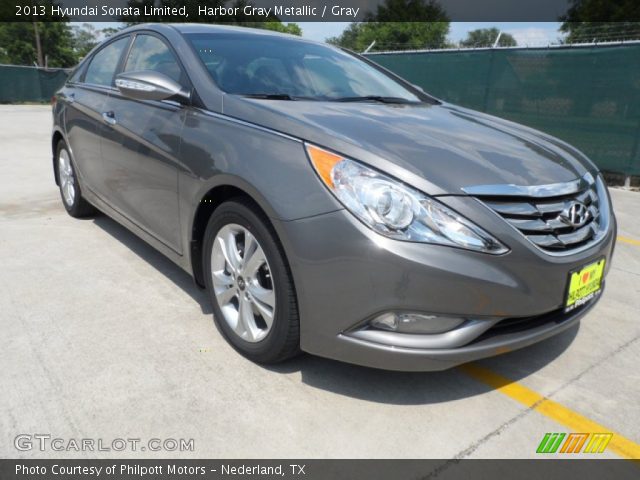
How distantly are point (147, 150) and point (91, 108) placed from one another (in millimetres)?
1179

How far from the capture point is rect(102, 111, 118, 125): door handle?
3366mm

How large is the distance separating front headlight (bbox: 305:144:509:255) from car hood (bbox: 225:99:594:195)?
8 centimetres

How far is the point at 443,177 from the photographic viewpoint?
6.47 ft

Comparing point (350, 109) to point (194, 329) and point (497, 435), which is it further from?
point (497, 435)

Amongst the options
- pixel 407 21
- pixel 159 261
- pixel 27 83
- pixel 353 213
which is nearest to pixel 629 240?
pixel 353 213

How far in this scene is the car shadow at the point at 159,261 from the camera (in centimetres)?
314

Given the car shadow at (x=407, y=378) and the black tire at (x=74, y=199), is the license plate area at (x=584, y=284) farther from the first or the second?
the black tire at (x=74, y=199)

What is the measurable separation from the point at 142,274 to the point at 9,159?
574 centimetres

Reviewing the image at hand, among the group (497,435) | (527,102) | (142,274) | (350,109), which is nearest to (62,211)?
(142,274)

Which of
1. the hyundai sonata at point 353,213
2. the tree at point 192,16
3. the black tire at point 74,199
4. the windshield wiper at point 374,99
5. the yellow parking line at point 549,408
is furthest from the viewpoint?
the tree at point 192,16

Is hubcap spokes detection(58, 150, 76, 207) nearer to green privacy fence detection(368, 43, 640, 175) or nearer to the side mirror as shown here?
the side mirror

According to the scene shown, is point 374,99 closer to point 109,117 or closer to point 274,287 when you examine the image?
point 274,287
